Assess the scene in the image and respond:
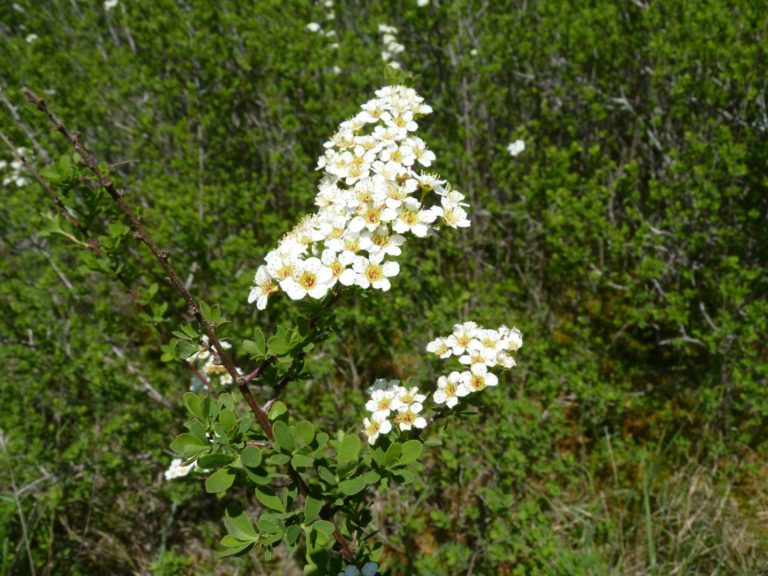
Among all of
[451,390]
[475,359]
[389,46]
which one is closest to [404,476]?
[451,390]

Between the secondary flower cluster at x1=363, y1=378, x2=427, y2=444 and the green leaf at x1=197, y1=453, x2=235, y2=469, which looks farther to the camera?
the secondary flower cluster at x1=363, y1=378, x2=427, y2=444

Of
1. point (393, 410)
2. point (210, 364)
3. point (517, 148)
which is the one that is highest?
point (210, 364)

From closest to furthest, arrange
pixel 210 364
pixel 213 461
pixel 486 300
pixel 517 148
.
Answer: pixel 213 461 → pixel 210 364 → pixel 486 300 → pixel 517 148

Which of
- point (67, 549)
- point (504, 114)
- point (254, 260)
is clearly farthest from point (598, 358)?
point (67, 549)

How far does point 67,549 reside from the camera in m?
3.15

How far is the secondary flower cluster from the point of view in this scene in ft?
5.10

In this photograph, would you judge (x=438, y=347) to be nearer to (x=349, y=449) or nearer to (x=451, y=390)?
(x=451, y=390)

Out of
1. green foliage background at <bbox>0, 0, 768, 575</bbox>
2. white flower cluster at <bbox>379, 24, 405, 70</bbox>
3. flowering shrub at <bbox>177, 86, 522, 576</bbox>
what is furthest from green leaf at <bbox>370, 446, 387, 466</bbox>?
white flower cluster at <bbox>379, 24, 405, 70</bbox>

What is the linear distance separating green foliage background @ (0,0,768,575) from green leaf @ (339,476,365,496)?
1.26m

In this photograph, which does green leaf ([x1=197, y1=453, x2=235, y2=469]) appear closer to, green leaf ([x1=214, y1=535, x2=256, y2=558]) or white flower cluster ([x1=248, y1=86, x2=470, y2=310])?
green leaf ([x1=214, y1=535, x2=256, y2=558])

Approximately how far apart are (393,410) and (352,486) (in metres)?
0.33

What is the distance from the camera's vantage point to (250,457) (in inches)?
50.6

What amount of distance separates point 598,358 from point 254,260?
237cm

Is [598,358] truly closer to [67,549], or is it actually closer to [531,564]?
[531,564]
